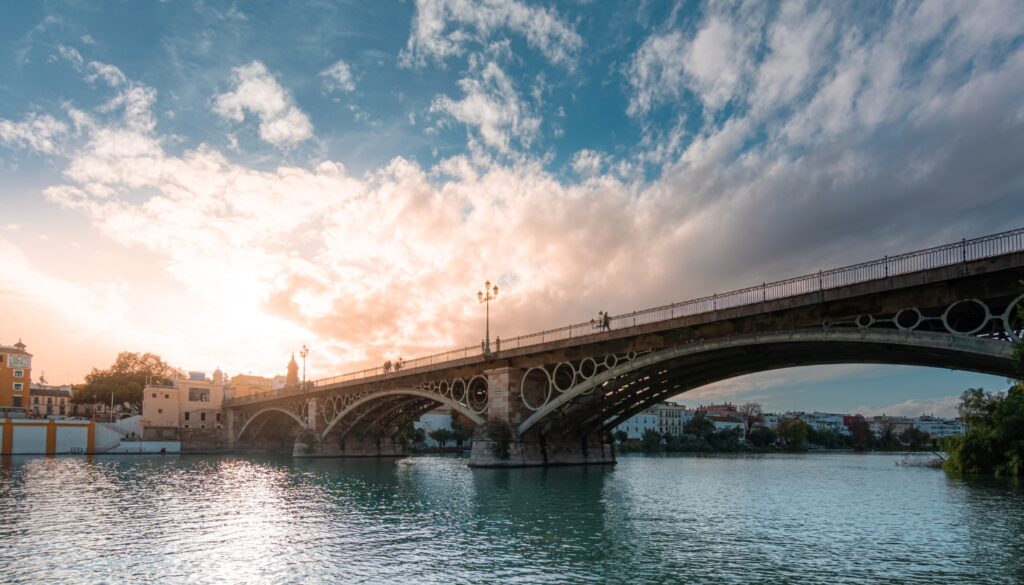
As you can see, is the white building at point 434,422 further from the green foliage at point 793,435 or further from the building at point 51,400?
the green foliage at point 793,435

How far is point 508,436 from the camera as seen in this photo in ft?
161

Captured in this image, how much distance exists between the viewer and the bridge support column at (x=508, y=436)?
1937 inches

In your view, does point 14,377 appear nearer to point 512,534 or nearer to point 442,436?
point 442,436

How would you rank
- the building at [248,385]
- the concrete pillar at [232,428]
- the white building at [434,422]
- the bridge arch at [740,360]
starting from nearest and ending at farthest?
1. the bridge arch at [740,360]
2. the concrete pillar at [232,428]
3. the white building at [434,422]
4. the building at [248,385]

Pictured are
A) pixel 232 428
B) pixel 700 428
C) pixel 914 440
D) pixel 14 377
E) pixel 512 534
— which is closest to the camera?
pixel 512 534

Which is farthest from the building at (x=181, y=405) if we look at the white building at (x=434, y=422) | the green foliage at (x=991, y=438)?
the green foliage at (x=991, y=438)

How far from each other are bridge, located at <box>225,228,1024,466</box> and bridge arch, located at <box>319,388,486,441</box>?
202mm

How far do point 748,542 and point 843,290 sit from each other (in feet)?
52.2

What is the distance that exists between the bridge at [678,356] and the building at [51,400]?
71100mm

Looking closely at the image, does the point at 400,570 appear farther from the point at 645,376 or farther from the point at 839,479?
the point at 839,479

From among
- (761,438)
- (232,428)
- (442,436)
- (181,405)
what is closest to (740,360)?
(442,436)

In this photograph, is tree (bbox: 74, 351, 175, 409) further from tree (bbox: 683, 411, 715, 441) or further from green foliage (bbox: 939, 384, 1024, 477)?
green foliage (bbox: 939, 384, 1024, 477)

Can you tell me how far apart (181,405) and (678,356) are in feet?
330

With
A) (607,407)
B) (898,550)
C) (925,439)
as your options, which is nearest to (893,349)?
(898,550)
